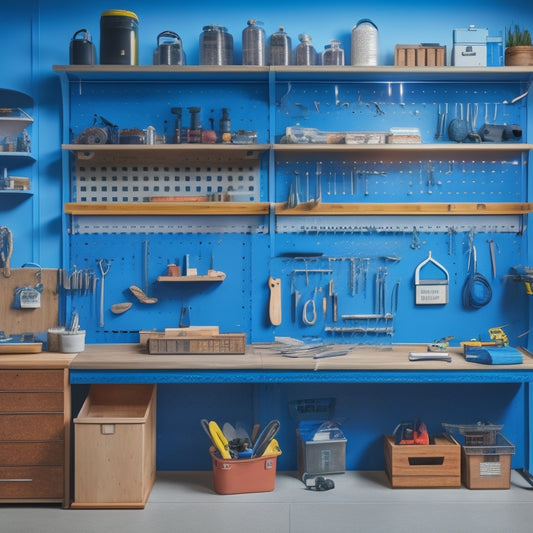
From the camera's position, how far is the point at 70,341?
12.6 ft

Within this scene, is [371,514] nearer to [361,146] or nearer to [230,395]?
[230,395]

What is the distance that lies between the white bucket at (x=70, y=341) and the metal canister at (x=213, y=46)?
164cm

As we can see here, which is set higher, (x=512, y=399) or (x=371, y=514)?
(x=512, y=399)

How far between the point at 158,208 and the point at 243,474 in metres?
1.53

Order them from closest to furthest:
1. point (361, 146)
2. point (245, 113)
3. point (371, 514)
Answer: point (371, 514) < point (361, 146) < point (245, 113)

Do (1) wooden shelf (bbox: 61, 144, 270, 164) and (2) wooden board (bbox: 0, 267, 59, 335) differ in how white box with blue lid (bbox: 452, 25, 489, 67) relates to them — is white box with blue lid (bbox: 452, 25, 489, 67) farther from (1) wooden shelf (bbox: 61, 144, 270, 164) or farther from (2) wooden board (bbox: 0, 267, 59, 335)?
(2) wooden board (bbox: 0, 267, 59, 335)

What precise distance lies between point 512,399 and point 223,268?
1849mm

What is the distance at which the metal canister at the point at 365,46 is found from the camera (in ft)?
13.0

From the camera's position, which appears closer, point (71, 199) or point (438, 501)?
point (438, 501)

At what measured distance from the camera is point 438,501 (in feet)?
12.0

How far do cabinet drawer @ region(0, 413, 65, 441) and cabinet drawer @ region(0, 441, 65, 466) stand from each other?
3 cm

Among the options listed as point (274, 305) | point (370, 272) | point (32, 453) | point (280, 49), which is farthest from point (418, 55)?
point (32, 453)

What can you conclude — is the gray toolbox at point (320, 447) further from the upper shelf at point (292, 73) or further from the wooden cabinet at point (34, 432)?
the upper shelf at point (292, 73)

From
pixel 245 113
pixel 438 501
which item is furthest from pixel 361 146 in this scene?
pixel 438 501
